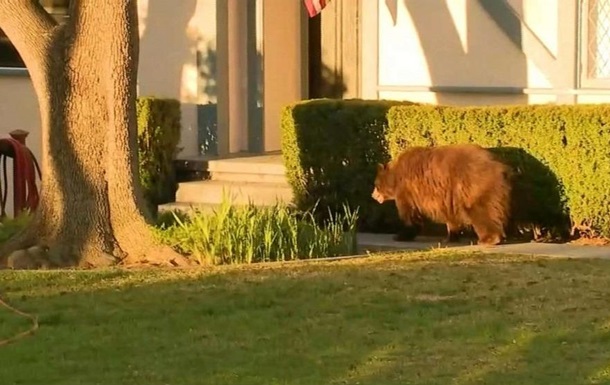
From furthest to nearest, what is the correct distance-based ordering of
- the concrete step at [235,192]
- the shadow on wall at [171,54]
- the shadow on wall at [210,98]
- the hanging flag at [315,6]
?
the shadow on wall at [171,54] → the shadow on wall at [210,98] → the hanging flag at [315,6] → the concrete step at [235,192]

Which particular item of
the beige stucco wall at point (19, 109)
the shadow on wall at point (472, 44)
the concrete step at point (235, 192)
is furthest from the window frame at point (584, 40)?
the beige stucco wall at point (19, 109)

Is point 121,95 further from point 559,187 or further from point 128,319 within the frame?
point 559,187

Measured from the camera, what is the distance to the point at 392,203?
1365 cm

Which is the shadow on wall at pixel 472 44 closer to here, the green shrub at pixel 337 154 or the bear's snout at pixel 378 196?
the green shrub at pixel 337 154

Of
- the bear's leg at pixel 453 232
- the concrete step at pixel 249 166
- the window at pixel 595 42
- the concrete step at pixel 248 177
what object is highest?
the window at pixel 595 42

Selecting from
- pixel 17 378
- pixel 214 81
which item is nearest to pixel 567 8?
pixel 214 81

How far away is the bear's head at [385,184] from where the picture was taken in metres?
12.9

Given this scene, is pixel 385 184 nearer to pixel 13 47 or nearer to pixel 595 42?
pixel 595 42

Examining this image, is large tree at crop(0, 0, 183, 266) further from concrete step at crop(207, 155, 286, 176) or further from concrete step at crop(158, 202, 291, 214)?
concrete step at crop(207, 155, 286, 176)

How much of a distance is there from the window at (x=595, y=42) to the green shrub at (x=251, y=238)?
3.00m

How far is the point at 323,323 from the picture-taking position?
29.5 feet

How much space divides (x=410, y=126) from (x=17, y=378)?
21.6ft

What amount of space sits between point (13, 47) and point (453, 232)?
762cm

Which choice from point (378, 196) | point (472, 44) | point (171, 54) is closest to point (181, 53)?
point (171, 54)
